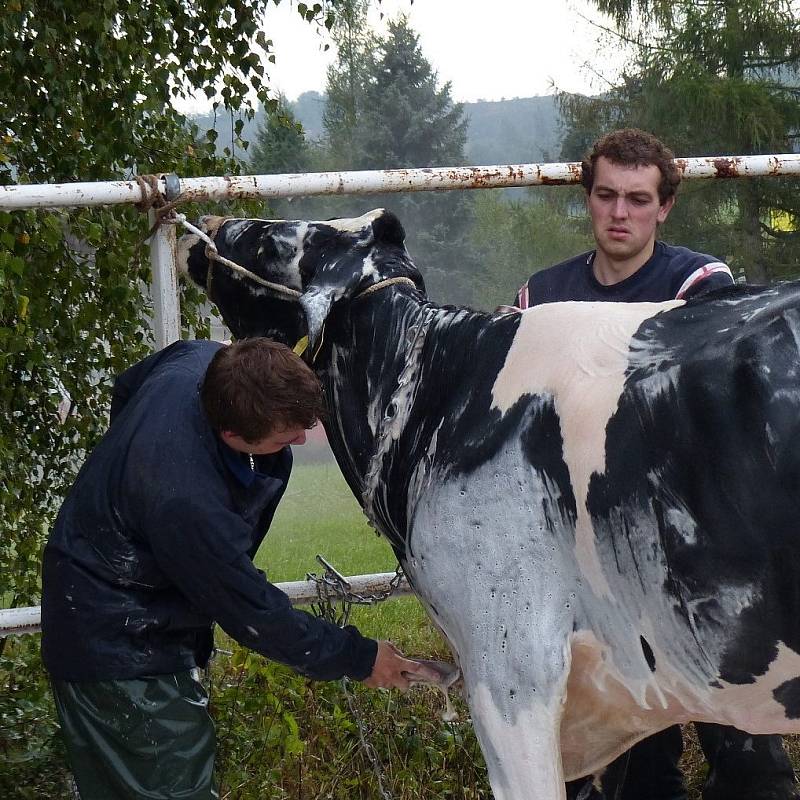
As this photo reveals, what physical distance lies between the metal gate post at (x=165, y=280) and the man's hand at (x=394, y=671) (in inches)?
42.7

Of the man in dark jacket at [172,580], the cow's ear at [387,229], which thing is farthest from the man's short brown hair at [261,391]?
the cow's ear at [387,229]

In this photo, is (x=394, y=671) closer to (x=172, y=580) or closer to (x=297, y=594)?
(x=172, y=580)

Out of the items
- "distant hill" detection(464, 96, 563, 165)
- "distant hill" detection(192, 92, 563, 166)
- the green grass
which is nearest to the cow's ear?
the green grass

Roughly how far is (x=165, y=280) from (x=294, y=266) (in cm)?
51

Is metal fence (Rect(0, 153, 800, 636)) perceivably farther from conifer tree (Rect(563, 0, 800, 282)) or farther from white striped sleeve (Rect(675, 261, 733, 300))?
conifer tree (Rect(563, 0, 800, 282))

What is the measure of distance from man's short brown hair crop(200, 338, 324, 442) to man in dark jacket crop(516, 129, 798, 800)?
86cm

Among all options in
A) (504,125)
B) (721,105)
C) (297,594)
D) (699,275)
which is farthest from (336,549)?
(504,125)

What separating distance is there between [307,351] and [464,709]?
77.7 inches

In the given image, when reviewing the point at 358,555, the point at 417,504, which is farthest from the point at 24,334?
the point at 358,555

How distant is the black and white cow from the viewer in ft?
6.49

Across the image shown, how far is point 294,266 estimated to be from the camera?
8.78 feet

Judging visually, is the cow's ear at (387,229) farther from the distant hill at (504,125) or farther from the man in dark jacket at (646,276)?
the distant hill at (504,125)

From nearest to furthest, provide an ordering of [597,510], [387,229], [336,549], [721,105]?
[597,510], [387,229], [336,549], [721,105]

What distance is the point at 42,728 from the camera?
372 centimetres
